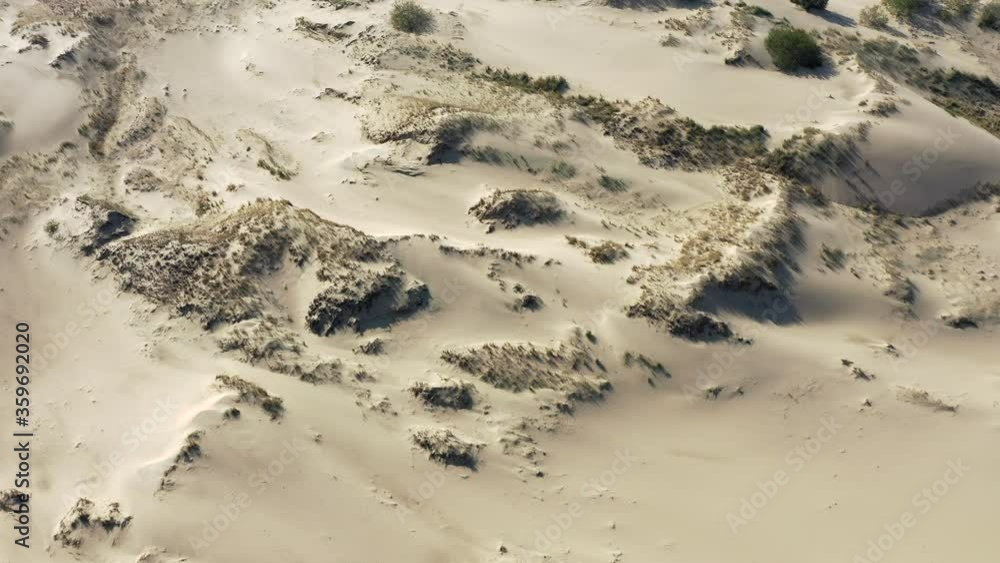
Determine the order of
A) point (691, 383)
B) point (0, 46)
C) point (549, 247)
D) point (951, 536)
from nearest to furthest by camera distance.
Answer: point (951, 536), point (691, 383), point (549, 247), point (0, 46)

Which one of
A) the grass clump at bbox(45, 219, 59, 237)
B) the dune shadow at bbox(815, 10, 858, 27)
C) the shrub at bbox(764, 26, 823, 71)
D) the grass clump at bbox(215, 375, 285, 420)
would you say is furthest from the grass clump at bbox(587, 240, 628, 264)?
the dune shadow at bbox(815, 10, 858, 27)

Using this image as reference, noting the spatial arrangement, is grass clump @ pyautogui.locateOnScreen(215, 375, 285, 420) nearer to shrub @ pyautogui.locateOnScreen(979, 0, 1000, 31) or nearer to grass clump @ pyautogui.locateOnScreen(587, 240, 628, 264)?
grass clump @ pyautogui.locateOnScreen(587, 240, 628, 264)

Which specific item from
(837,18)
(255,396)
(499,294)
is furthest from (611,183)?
(837,18)

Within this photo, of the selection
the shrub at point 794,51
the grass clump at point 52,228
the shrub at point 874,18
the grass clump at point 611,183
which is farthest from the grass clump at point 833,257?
the grass clump at point 52,228

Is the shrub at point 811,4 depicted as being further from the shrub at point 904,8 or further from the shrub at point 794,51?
the shrub at point 794,51

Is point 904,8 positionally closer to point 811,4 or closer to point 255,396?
point 811,4

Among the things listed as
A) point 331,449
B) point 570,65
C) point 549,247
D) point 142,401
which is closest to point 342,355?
point 331,449

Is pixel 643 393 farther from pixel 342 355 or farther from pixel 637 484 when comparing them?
pixel 342 355
